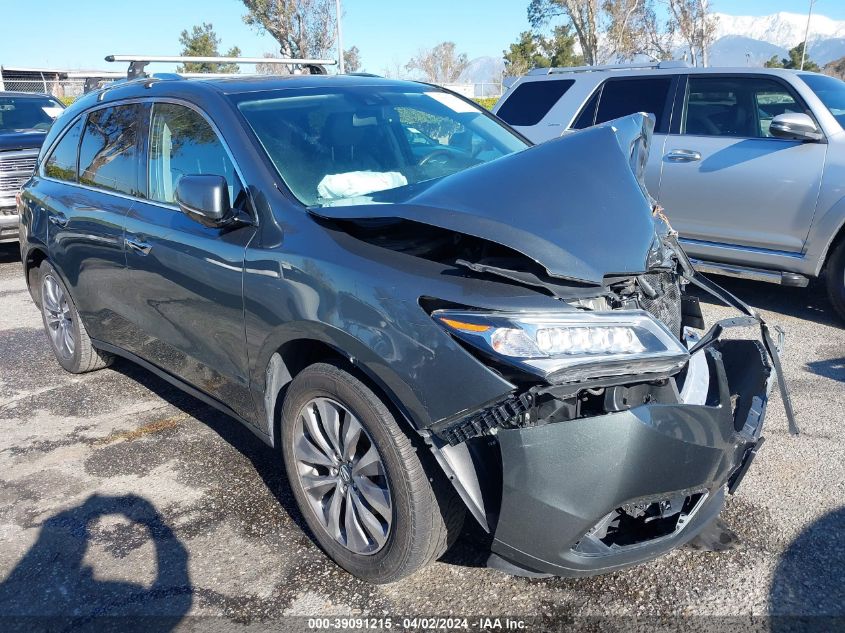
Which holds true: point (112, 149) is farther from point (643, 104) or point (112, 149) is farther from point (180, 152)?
point (643, 104)

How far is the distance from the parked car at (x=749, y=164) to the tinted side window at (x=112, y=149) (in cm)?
430

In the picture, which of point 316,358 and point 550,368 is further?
point 316,358

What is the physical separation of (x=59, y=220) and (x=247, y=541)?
2.58 m

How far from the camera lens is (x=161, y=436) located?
13.7 ft

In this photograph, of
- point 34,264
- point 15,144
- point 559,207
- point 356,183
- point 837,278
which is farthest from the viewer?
point 15,144

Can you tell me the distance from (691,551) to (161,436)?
285 centimetres

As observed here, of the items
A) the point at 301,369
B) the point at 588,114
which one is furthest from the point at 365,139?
the point at 588,114

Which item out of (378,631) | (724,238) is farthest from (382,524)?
(724,238)

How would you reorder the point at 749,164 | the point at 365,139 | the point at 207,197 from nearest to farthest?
the point at 207,197, the point at 365,139, the point at 749,164

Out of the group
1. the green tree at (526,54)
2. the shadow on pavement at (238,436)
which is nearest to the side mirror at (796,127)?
the shadow on pavement at (238,436)

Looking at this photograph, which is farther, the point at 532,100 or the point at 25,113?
the point at 25,113

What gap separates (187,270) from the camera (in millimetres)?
3311

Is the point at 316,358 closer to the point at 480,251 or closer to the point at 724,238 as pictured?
the point at 480,251

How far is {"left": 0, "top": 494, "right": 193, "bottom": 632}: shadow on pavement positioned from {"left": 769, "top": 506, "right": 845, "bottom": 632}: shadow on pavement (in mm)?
2128
